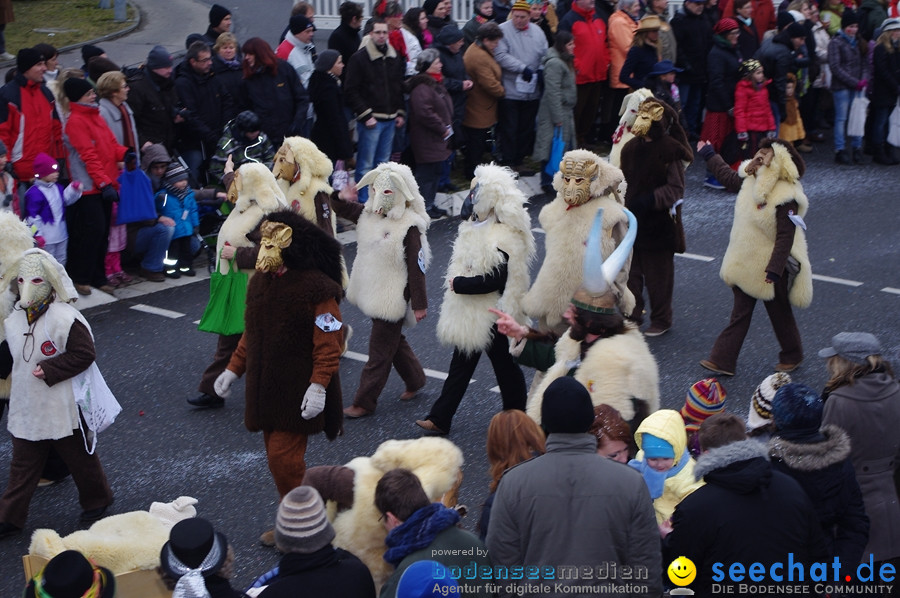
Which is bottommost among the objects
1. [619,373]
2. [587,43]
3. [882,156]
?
[882,156]

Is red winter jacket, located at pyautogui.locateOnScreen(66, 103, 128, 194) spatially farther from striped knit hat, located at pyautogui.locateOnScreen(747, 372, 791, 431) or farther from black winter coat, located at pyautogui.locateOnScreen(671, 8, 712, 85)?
black winter coat, located at pyautogui.locateOnScreen(671, 8, 712, 85)

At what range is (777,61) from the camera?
14328mm

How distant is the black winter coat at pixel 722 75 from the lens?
46.1ft

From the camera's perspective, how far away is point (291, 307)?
20.2 feet

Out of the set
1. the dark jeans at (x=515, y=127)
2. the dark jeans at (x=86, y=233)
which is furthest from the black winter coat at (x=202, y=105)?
the dark jeans at (x=515, y=127)

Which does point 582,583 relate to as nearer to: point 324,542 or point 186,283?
point 324,542

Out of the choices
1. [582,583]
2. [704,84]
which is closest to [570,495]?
[582,583]

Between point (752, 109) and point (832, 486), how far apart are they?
9.74 meters

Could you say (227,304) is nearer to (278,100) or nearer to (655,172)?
(655,172)

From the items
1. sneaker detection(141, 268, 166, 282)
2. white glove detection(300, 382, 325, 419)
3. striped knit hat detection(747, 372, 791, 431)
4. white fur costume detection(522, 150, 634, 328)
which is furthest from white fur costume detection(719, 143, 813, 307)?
sneaker detection(141, 268, 166, 282)

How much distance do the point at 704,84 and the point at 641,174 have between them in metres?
6.42

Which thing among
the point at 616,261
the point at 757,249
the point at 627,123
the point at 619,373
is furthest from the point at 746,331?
the point at 619,373

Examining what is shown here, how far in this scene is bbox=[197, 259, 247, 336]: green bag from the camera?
813 centimetres

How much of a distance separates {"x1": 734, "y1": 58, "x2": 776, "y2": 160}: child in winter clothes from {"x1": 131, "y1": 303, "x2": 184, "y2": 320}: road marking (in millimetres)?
7266
